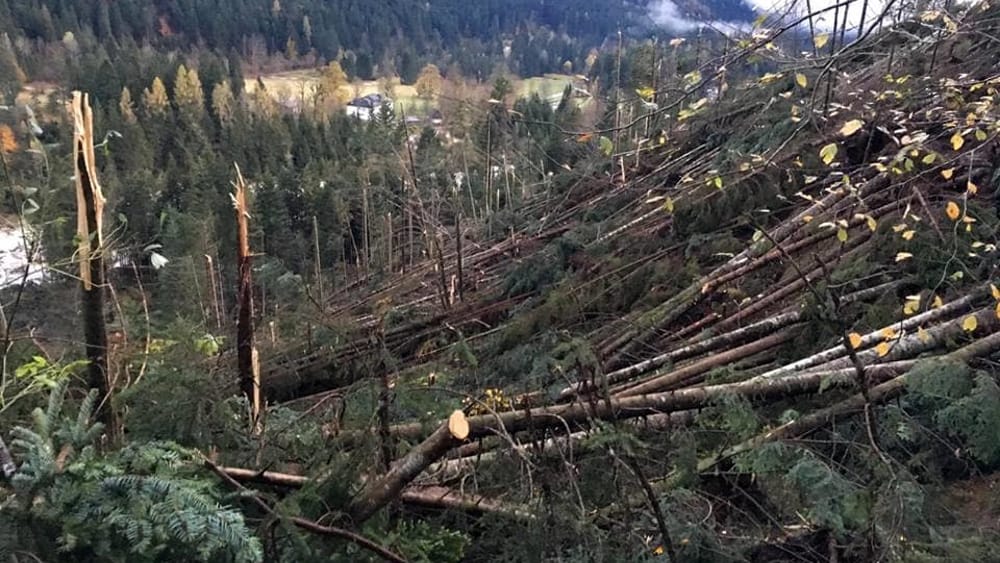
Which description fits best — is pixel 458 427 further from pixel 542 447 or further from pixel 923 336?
pixel 923 336

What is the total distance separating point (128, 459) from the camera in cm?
212

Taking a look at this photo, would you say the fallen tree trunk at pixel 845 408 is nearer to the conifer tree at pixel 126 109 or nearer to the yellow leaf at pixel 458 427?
the yellow leaf at pixel 458 427

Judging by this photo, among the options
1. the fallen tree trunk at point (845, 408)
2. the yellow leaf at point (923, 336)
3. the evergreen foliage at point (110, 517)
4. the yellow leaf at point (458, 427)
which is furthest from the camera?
the yellow leaf at point (923, 336)

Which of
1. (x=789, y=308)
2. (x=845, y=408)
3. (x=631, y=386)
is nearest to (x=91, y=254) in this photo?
(x=631, y=386)

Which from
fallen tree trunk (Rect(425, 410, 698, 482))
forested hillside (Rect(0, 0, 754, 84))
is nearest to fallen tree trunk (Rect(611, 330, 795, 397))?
fallen tree trunk (Rect(425, 410, 698, 482))

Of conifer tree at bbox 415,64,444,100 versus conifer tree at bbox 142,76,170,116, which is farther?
conifer tree at bbox 142,76,170,116

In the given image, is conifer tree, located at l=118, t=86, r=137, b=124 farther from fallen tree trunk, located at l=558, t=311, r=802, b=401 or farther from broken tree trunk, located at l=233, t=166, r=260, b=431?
fallen tree trunk, located at l=558, t=311, r=802, b=401

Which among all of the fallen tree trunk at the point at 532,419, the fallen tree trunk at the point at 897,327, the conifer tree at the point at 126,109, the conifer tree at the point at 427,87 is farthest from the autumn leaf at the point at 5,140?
the conifer tree at the point at 126,109

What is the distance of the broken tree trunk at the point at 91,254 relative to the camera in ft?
11.8

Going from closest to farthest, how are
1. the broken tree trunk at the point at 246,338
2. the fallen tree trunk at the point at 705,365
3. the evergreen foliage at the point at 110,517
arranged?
the evergreen foliage at the point at 110,517 → the fallen tree trunk at the point at 705,365 → the broken tree trunk at the point at 246,338

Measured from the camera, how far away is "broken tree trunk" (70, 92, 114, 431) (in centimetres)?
360

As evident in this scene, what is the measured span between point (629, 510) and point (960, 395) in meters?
1.66

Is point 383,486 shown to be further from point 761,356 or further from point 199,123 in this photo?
point 199,123

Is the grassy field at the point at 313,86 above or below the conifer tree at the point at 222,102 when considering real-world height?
below
